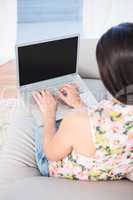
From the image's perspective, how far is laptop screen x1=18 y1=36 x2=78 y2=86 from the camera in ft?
4.83

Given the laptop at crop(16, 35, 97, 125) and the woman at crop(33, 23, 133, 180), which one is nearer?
the woman at crop(33, 23, 133, 180)

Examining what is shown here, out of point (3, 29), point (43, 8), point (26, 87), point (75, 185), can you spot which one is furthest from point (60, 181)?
point (43, 8)

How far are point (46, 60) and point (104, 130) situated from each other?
662mm

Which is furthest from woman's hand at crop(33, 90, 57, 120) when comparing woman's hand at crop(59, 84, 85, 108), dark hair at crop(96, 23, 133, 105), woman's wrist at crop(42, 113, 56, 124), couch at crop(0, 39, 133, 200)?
dark hair at crop(96, 23, 133, 105)

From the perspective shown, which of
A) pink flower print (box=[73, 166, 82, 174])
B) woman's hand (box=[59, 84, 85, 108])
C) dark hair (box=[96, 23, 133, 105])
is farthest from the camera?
woman's hand (box=[59, 84, 85, 108])

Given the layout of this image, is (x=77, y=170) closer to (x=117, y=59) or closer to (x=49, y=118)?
(x=49, y=118)

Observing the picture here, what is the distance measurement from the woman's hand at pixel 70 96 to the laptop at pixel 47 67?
1.4 inches

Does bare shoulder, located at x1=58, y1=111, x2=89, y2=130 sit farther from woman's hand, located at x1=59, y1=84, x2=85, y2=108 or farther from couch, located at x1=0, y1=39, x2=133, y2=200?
woman's hand, located at x1=59, y1=84, x2=85, y2=108

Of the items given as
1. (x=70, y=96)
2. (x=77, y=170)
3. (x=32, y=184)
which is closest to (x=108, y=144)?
(x=77, y=170)

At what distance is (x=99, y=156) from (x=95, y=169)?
0.08m

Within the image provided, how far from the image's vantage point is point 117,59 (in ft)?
2.84

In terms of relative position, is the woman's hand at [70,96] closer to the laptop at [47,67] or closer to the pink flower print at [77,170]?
the laptop at [47,67]

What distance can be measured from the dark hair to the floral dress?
0.28 ft

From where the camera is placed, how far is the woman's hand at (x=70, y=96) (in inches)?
55.0
